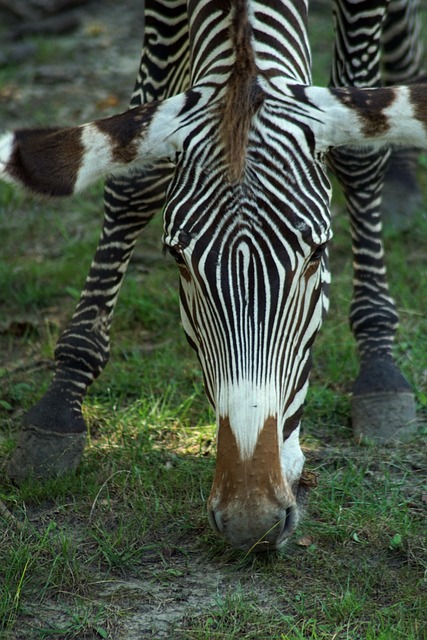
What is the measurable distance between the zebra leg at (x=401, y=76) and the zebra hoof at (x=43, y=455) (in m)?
3.43

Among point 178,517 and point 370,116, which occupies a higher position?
point 370,116

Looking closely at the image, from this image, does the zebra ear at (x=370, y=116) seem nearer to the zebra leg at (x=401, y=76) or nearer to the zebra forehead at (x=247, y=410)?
the zebra forehead at (x=247, y=410)

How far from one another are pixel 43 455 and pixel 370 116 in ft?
7.59

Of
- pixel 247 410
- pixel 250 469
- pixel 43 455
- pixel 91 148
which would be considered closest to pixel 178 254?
pixel 91 148

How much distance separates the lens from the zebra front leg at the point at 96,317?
504cm

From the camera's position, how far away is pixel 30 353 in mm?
6184

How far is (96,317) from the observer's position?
529 centimetres

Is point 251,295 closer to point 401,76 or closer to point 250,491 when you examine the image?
point 250,491

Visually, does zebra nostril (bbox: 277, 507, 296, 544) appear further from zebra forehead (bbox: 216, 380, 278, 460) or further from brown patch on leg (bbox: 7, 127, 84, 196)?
brown patch on leg (bbox: 7, 127, 84, 196)

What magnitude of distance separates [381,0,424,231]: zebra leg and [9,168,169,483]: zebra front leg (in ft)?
8.82

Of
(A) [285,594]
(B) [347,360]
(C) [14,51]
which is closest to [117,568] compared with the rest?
(A) [285,594]

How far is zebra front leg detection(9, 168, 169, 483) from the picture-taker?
16.5 feet

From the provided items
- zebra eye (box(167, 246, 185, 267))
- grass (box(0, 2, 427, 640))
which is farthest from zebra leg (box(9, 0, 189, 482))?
zebra eye (box(167, 246, 185, 267))

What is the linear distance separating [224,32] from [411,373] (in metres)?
2.46
